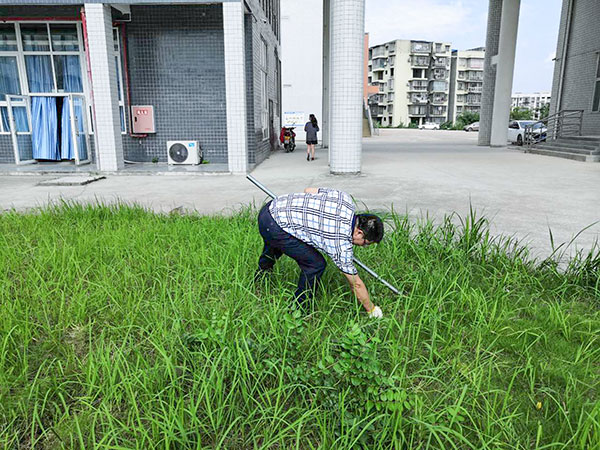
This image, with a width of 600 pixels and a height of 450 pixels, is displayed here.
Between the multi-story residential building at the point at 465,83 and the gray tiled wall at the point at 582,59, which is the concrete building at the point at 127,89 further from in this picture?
the multi-story residential building at the point at 465,83

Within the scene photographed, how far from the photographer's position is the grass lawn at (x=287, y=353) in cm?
212

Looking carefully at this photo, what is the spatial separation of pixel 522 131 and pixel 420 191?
17.2 meters

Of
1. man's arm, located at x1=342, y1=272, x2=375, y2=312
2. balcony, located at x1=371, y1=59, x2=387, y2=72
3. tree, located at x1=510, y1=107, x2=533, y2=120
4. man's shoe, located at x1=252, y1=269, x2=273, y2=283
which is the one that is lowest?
man's shoe, located at x1=252, y1=269, x2=273, y2=283

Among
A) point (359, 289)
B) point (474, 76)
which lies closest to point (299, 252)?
point (359, 289)

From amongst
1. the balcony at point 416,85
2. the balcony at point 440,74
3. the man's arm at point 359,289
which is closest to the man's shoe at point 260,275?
the man's arm at point 359,289

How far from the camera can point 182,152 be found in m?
11.9

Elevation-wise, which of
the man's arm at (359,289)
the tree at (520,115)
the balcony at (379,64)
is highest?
the balcony at (379,64)

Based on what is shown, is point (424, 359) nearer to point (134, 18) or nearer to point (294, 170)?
point (294, 170)

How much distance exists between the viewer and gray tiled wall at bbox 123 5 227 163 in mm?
11547

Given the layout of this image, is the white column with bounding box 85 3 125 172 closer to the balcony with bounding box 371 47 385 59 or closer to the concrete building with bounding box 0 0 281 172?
the concrete building with bounding box 0 0 281 172

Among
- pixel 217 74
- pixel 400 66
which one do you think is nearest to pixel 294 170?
pixel 217 74

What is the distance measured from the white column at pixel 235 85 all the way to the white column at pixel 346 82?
2.09 metres

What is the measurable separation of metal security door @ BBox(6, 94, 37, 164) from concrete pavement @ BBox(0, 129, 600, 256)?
1.97m

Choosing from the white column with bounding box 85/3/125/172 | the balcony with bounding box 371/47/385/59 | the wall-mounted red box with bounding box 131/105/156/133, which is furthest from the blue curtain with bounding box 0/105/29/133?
the balcony with bounding box 371/47/385/59
